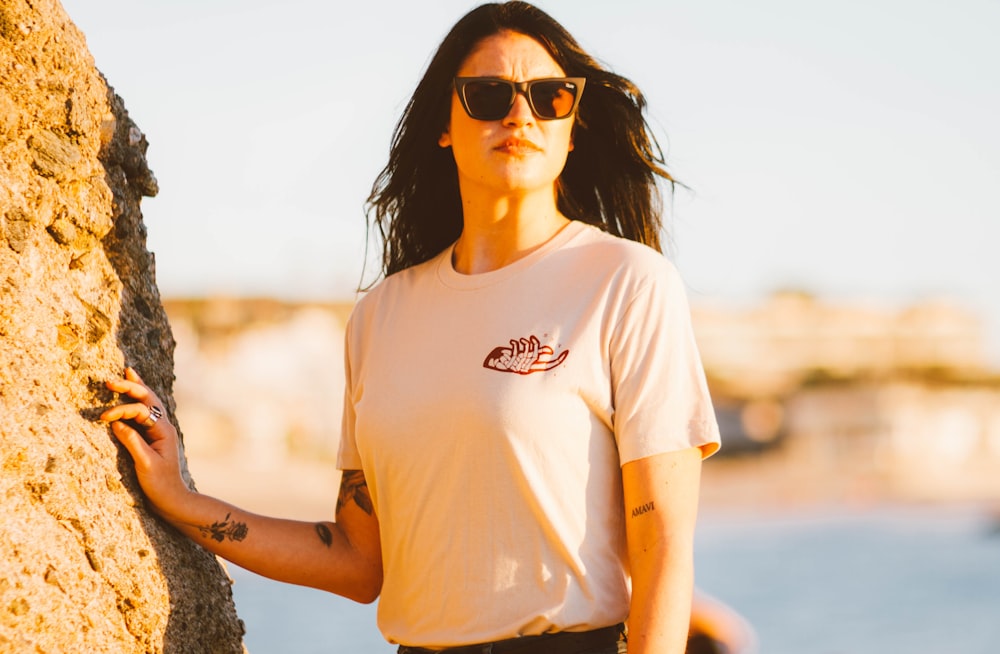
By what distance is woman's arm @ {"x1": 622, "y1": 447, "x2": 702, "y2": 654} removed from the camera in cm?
227

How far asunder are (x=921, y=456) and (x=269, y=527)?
6007 centimetres

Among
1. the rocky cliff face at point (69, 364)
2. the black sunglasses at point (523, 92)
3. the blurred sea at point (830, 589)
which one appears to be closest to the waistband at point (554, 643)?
the rocky cliff face at point (69, 364)

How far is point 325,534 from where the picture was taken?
2.72 metres

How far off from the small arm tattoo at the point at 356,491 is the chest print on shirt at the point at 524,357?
1.48 ft

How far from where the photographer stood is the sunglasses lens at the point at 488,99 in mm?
2574

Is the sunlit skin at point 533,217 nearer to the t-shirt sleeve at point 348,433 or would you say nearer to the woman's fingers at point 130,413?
the t-shirt sleeve at point 348,433

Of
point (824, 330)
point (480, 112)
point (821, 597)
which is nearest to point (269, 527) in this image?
point (480, 112)

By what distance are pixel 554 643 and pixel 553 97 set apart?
100cm

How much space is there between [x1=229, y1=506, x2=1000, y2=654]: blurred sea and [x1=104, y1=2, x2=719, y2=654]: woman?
1831cm

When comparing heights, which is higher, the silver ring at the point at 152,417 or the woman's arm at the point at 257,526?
the silver ring at the point at 152,417

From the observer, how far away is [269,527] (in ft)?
8.72

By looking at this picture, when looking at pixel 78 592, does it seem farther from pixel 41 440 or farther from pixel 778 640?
pixel 778 640

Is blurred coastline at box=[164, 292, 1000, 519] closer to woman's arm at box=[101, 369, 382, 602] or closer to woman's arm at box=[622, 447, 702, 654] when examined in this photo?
woman's arm at box=[101, 369, 382, 602]

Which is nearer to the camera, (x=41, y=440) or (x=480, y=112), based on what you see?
(x=41, y=440)
